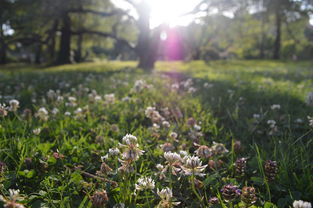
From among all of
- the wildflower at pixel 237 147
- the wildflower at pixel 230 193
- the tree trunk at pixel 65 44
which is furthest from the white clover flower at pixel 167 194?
the tree trunk at pixel 65 44

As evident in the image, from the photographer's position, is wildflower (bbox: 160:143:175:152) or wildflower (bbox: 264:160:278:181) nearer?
wildflower (bbox: 264:160:278:181)

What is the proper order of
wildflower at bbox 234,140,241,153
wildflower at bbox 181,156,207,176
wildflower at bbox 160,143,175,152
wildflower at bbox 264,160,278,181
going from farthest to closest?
wildflower at bbox 234,140,241,153 → wildflower at bbox 160,143,175,152 → wildflower at bbox 264,160,278,181 → wildflower at bbox 181,156,207,176

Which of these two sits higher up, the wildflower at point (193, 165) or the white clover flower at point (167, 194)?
the wildflower at point (193, 165)

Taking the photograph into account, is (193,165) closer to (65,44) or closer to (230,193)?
(230,193)

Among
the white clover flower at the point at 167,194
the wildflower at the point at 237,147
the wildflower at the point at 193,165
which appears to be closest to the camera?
the white clover flower at the point at 167,194

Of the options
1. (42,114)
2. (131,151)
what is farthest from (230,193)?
(42,114)

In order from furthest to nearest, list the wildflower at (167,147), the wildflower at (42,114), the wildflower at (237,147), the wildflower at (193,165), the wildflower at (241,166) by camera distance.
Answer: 1. the wildflower at (42,114)
2. the wildflower at (237,147)
3. the wildflower at (167,147)
4. the wildflower at (241,166)
5. the wildflower at (193,165)

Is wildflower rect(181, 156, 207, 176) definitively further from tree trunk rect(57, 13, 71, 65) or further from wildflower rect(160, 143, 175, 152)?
tree trunk rect(57, 13, 71, 65)

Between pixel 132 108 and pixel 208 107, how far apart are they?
45.4 inches

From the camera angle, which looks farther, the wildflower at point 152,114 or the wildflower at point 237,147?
the wildflower at point 152,114

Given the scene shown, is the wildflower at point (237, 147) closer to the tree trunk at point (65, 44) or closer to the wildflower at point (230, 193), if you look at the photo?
the wildflower at point (230, 193)

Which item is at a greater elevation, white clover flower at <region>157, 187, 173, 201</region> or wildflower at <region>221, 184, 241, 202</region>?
white clover flower at <region>157, 187, 173, 201</region>

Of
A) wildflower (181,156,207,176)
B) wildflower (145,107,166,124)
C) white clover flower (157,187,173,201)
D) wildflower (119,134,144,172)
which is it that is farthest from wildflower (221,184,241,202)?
wildflower (145,107,166,124)

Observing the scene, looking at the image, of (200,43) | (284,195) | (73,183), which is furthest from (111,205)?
(200,43)
